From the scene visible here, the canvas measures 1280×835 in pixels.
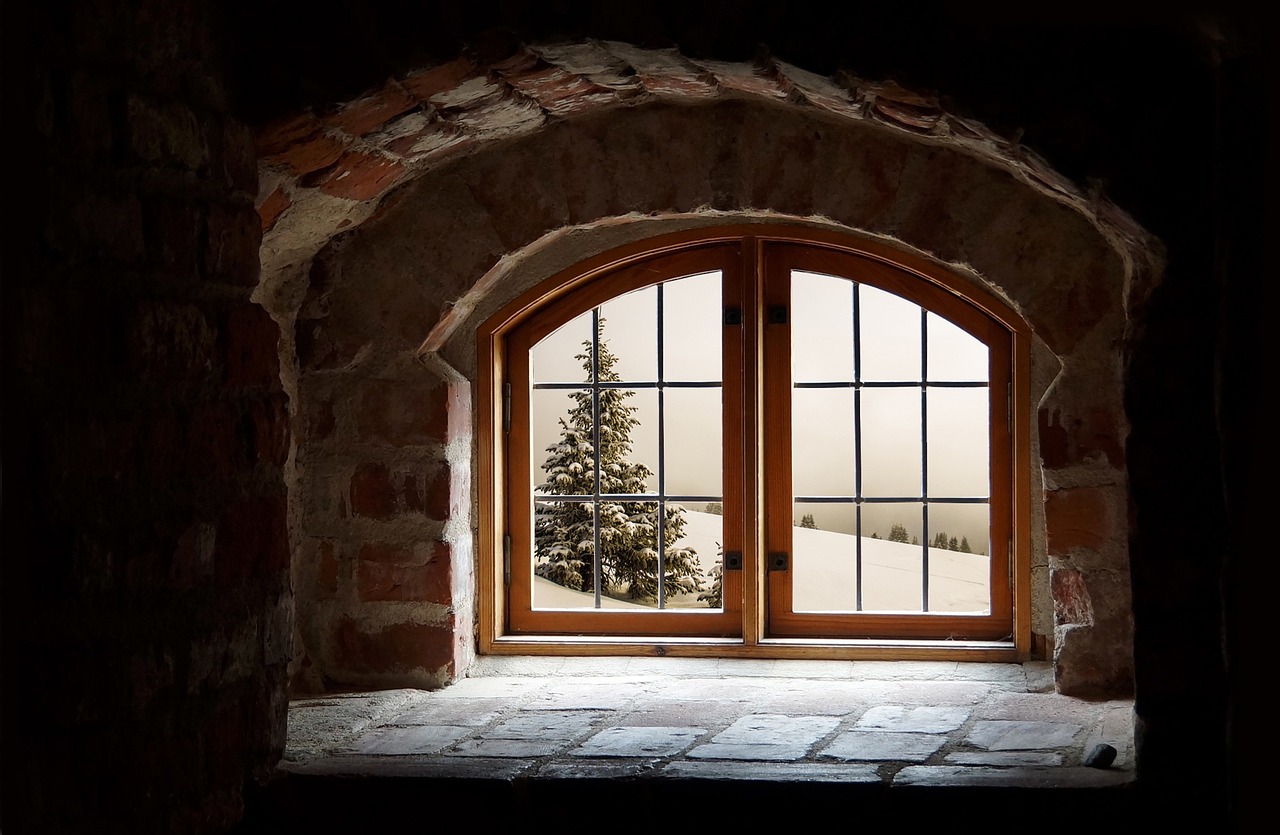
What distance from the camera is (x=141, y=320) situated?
1.84 m

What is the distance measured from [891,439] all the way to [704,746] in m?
1.25

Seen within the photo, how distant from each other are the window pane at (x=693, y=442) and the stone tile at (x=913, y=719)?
89 cm

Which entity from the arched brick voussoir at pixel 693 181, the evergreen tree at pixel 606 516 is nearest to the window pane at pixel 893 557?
the evergreen tree at pixel 606 516

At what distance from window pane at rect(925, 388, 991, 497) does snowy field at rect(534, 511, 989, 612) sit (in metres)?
0.19

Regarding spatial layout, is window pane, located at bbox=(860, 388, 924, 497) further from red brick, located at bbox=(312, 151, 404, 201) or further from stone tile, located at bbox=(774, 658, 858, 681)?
red brick, located at bbox=(312, 151, 404, 201)

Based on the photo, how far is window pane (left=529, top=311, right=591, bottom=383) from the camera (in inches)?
137

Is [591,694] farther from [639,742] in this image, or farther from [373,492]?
[373,492]

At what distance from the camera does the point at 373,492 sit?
10.4 feet

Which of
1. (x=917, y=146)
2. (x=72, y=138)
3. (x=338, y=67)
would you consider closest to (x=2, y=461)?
(x=72, y=138)

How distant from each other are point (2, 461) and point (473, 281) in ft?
4.99

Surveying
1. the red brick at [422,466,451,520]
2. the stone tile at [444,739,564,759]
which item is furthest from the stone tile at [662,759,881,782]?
the red brick at [422,466,451,520]

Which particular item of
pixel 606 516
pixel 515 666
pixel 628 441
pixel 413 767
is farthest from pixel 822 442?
pixel 413 767

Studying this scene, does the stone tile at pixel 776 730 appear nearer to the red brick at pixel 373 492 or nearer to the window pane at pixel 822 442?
the window pane at pixel 822 442

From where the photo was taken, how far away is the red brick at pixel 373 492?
316cm
